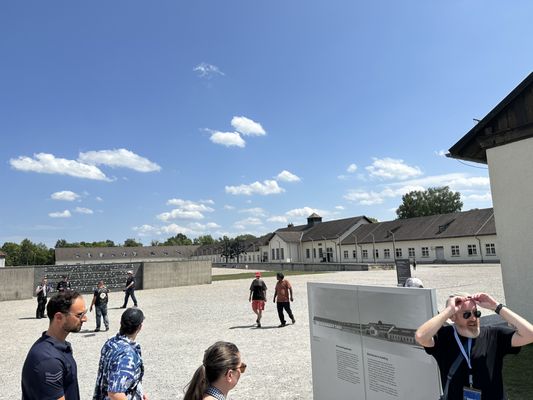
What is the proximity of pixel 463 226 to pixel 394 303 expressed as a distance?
167ft

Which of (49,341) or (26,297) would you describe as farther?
(26,297)

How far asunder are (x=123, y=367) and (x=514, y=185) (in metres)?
8.46

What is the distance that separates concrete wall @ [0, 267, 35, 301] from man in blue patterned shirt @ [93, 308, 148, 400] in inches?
977

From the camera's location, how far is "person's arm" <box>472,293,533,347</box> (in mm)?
2611

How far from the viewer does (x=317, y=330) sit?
→ 5.20 meters

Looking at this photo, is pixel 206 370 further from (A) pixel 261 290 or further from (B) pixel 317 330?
(A) pixel 261 290

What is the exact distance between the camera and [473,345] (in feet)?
8.87

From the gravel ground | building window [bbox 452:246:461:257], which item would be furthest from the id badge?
building window [bbox 452:246:461:257]

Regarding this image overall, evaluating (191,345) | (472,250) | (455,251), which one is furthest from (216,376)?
(455,251)

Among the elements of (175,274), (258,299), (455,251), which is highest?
(455,251)

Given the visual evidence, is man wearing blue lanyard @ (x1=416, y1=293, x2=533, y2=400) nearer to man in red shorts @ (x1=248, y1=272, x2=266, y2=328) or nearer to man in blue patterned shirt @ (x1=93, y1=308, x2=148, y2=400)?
man in blue patterned shirt @ (x1=93, y1=308, x2=148, y2=400)

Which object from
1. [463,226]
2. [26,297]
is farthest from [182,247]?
[26,297]

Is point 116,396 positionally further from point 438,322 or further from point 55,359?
point 438,322

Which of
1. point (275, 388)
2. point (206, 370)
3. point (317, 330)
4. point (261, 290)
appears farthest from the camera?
point (261, 290)
